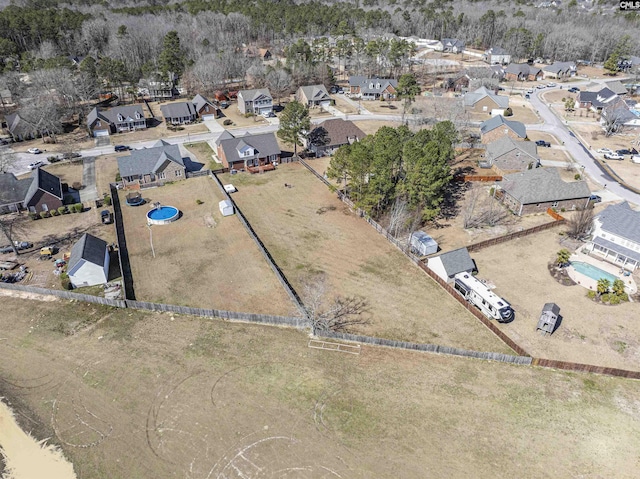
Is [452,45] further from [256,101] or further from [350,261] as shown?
[350,261]

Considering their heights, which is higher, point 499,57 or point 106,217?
point 499,57

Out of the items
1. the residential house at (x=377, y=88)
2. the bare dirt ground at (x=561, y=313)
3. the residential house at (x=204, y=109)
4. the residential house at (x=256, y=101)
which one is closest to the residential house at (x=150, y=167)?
the residential house at (x=204, y=109)

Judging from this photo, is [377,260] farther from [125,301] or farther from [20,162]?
[20,162]

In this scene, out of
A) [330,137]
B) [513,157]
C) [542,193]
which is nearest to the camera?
[542,193]

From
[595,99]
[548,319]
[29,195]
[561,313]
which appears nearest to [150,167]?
[29,195]

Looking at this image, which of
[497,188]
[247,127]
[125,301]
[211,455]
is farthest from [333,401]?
[247,127]

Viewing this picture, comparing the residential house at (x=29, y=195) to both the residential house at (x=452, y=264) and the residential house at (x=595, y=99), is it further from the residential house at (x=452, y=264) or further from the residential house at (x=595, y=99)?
the residential house at (x=595, y=99)
